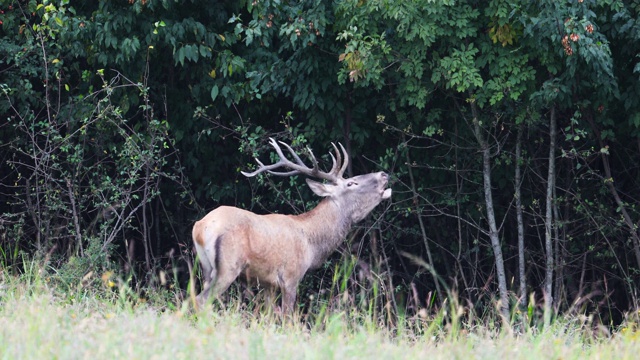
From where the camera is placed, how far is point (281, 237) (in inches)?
332

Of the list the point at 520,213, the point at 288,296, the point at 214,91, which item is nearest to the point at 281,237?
the point at 288,296

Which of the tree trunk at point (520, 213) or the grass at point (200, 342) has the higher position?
the grass at point (200, 342)

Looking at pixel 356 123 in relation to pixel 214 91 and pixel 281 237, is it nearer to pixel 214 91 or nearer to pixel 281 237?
pixel 214 91

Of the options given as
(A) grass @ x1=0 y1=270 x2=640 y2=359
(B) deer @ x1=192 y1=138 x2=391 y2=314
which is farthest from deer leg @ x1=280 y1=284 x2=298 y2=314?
(A) grass @ x1=0 y1=270 x2=640 y2=359

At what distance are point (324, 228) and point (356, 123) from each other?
2122mm

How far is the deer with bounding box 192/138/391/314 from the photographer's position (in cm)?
787

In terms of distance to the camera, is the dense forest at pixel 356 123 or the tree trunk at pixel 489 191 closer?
the dense forest at pixel 356 123

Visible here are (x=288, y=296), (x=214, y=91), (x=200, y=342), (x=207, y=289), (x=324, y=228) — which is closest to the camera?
(x=200, y=342)

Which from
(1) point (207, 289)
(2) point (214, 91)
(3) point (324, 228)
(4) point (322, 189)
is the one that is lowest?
(1) point (207, 289)

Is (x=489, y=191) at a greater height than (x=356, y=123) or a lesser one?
lesser

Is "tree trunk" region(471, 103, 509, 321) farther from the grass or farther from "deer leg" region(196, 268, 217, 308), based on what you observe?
the grass

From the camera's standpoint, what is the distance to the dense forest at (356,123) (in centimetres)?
924

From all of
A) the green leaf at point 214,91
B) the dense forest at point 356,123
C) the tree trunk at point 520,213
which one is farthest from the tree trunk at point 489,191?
the green leaf at point 214,91

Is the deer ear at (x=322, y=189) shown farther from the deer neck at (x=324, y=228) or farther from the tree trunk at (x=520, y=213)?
the tree trunk at (x=520, y=213)
